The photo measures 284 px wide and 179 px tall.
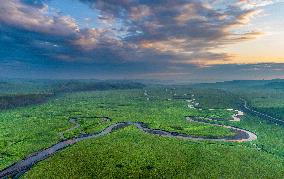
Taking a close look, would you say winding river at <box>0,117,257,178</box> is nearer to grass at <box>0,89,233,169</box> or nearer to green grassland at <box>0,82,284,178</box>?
grass at <box>0,89,233,169</box>

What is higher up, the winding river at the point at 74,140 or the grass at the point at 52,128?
the grass at the point at 52,128

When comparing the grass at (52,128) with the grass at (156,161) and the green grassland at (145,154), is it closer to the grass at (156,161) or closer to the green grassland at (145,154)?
the green grassland at (145,154)

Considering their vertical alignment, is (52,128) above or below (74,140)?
above

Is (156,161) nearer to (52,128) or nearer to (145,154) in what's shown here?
(145,154)

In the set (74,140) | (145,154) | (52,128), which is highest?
(52,128)

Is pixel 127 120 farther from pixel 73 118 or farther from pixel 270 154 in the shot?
pixel 270 154

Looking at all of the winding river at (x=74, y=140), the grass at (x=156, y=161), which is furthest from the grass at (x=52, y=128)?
the grass at (x=156, y=161)

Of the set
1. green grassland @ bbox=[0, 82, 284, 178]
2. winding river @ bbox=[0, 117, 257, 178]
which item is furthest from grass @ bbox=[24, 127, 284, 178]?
winding river @ bbox=[0, 117, 257, 178]

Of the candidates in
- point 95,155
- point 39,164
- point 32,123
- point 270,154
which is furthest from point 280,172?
point 32,123

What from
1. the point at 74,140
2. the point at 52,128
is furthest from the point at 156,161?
the point at 52,128

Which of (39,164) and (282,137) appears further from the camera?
(282,137)

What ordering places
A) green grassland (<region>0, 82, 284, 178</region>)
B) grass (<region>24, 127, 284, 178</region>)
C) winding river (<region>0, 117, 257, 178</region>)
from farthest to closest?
winding river (<region>0, 117, 257, 178</region>) → green grassland (<region>0, 82, 284, 178</region>) → grass (<region>24, 127, 284, 178</region>)
